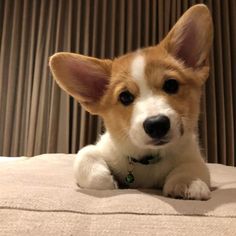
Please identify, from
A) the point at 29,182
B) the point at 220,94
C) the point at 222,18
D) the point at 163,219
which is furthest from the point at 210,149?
the point at 163,219

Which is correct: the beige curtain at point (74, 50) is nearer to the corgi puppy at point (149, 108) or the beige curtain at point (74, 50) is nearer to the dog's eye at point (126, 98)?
the corgi puppy at point (149, 108)

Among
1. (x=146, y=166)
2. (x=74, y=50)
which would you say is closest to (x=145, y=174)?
(x=146, y=166)

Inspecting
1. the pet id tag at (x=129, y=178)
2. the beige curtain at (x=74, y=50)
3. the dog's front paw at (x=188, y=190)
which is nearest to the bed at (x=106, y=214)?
the dog's front paw at (x=188, y=190)

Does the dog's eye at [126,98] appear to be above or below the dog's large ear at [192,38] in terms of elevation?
below

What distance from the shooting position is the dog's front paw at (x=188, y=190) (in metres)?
0.89

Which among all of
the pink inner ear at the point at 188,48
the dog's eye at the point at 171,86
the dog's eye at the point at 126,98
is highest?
the pink inner ear at the point at 188,48

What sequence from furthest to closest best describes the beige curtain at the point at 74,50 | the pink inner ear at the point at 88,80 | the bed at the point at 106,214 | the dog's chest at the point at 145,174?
1. the beige curtain at the point at 74,50
2. the pink inner ear at the point at 88,80
3. the dog's chest at the point at 145,174
4. the bed at the point at 106,214

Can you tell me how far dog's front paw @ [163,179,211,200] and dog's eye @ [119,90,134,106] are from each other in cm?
27

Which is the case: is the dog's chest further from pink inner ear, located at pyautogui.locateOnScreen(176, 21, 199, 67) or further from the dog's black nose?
pink inner ear, located at pyautogui.locateOnScreen(176, 21, 199, 67)

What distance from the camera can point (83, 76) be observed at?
129cm

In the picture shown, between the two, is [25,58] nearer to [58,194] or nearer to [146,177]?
[146,177]

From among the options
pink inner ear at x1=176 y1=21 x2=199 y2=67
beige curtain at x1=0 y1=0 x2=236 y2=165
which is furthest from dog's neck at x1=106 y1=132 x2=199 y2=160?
beige curtain at x1=0 y1=0 x2=236 y2=165

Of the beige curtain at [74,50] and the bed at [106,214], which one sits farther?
the beige curtain at [74,50]

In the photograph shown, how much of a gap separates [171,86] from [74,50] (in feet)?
7.52
